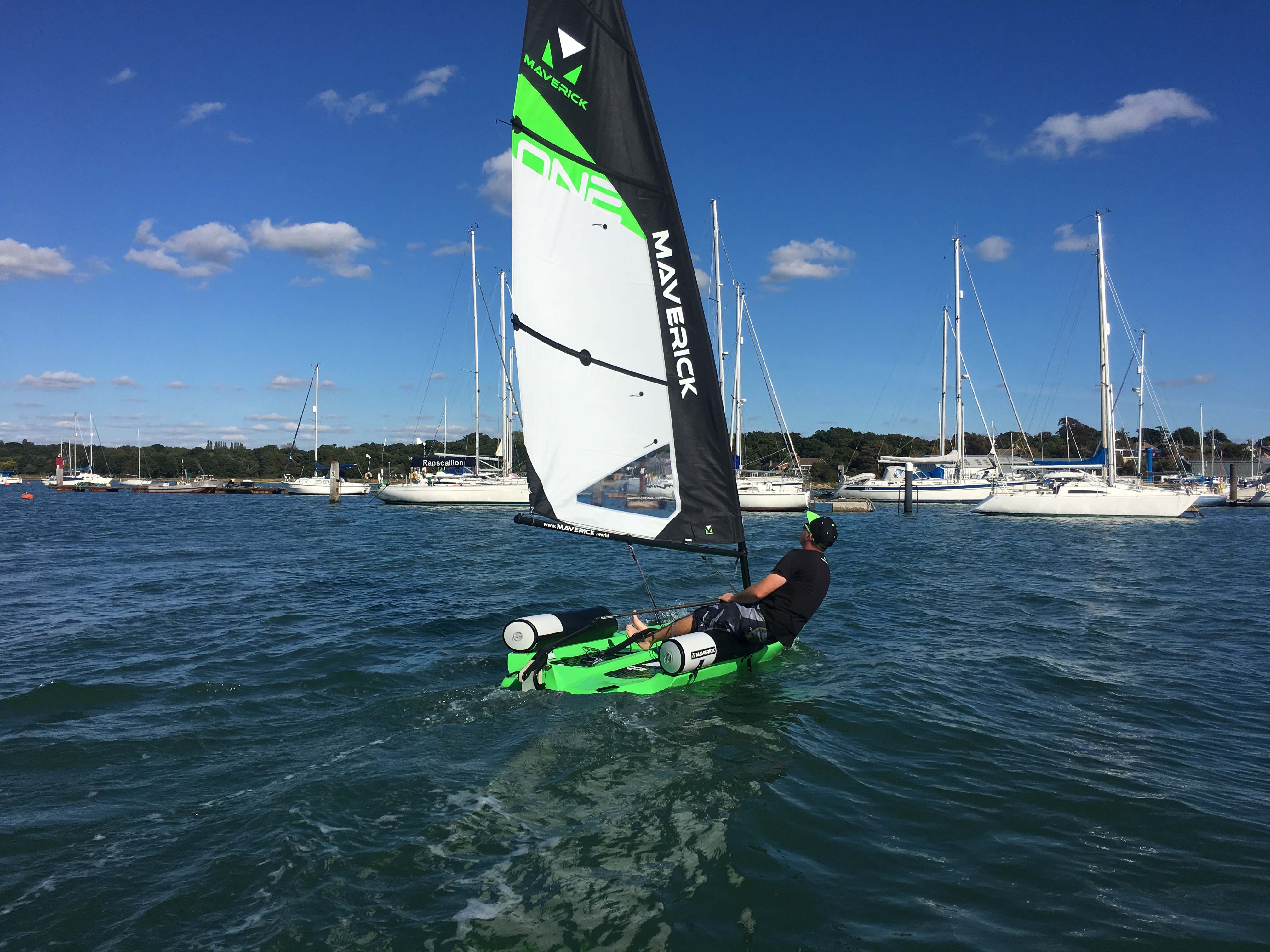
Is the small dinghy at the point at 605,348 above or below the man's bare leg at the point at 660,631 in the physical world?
above

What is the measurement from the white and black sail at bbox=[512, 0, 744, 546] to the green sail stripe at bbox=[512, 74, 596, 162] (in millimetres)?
12

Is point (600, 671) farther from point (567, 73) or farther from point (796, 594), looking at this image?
point (567, 73)

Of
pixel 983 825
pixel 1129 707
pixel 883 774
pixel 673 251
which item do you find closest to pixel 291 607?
pixel 673 251

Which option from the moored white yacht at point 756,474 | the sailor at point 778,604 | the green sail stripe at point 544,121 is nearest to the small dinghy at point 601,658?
the sailor at point 778,604

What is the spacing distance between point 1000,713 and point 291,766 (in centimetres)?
543

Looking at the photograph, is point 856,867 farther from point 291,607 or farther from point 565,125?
point 291,607

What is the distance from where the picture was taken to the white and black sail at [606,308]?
588 cm

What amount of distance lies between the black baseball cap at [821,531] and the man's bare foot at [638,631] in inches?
70.3

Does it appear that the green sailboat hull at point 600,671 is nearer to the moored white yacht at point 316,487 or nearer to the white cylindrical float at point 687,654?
the white cylindrical float at point 687,654

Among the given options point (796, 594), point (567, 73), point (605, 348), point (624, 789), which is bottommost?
point (624, 789)

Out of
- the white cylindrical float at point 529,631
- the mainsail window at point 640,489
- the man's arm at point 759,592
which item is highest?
→ the mainsail window at point 640,489

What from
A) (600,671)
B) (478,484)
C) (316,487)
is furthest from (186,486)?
(600,671)

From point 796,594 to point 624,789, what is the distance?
110 inches

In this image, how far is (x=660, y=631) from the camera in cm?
646
